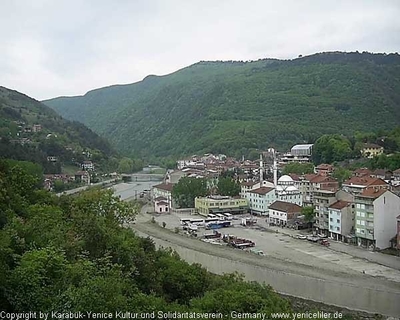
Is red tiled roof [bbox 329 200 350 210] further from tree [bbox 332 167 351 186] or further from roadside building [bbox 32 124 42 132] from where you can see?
roadside building [bbox 32 124 42 132]

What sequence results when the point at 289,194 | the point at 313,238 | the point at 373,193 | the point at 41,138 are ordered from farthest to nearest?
the point at 41,138, the point at 289,194, the point at 313,238, the point at 373,193

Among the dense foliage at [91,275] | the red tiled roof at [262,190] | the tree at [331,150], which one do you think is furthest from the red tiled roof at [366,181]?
the dense foliage at [91,275]

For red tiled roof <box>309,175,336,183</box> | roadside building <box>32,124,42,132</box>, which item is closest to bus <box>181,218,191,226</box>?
red tiled roof <box>309,175,336,183</box>

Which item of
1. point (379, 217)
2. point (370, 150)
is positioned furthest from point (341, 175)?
point (379, 217)

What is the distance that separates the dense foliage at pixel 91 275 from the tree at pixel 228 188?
15.6 m

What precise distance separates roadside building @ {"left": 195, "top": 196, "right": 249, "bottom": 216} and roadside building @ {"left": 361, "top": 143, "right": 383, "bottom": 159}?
932cm

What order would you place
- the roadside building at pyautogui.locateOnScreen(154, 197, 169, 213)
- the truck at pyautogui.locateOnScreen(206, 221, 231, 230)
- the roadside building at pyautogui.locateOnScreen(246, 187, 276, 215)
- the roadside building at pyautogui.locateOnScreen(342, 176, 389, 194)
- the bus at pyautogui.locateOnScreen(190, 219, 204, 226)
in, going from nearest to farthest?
the roadside building at pyautogui.locateOnScreen(342, 176, 389, 194) → the truck at pyautogui.locateOnScreen(206, 221, 231, 230) → the bus at pyautogui.locateOnScreen(190, 219, 204, 226) → the roadside building at pyautogui.locateOnScreen(246, 187, 276, 215) → the roadside building at pyautogui.locateOnScreen(154, 197, 169, 213)

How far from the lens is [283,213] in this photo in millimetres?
20203

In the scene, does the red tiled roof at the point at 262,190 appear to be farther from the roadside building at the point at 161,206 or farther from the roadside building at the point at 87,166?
A: the roadside building at the point at 87,166

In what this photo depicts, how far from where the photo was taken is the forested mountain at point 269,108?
152 ft

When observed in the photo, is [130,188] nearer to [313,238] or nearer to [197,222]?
[197,222]

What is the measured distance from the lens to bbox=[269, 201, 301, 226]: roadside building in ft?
65.7

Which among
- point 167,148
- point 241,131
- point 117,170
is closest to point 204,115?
point 167,148

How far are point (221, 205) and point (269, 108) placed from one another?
3165 cm
